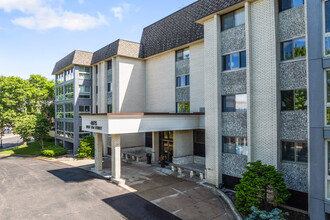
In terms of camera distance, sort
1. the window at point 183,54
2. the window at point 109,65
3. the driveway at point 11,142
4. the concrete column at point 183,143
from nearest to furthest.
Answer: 1. the concrete column at point 183,143
2. the window at point 183,54
3. the window at point 109,65
4. the driveway at point 11,142

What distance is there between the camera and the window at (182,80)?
21.6m

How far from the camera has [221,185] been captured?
15.0 m

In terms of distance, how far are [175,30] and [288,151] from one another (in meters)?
15.7

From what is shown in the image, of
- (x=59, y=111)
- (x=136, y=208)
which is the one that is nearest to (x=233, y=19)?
(x=136, y=208)

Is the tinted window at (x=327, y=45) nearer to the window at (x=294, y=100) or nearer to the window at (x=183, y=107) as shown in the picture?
the window at (x=294, y=100)

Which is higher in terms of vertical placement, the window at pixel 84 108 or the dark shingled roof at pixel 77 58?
the dark shingled roof at pixel 77 58

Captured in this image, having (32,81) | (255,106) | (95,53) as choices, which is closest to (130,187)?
(255,106)

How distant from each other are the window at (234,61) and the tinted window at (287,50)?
2321 mm

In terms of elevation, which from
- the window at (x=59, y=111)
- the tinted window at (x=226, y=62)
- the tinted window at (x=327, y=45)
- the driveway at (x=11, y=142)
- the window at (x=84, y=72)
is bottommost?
the driveway at (x=11, y=142)

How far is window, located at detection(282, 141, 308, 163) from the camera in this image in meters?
11.7

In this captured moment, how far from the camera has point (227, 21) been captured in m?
15.2

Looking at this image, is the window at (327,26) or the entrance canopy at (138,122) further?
the entrance canopy at (138,122)

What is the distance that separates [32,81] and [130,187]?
35779 mm

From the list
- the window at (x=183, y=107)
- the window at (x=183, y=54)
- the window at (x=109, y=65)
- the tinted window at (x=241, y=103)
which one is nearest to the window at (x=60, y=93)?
the window at (x=109, y=65)
